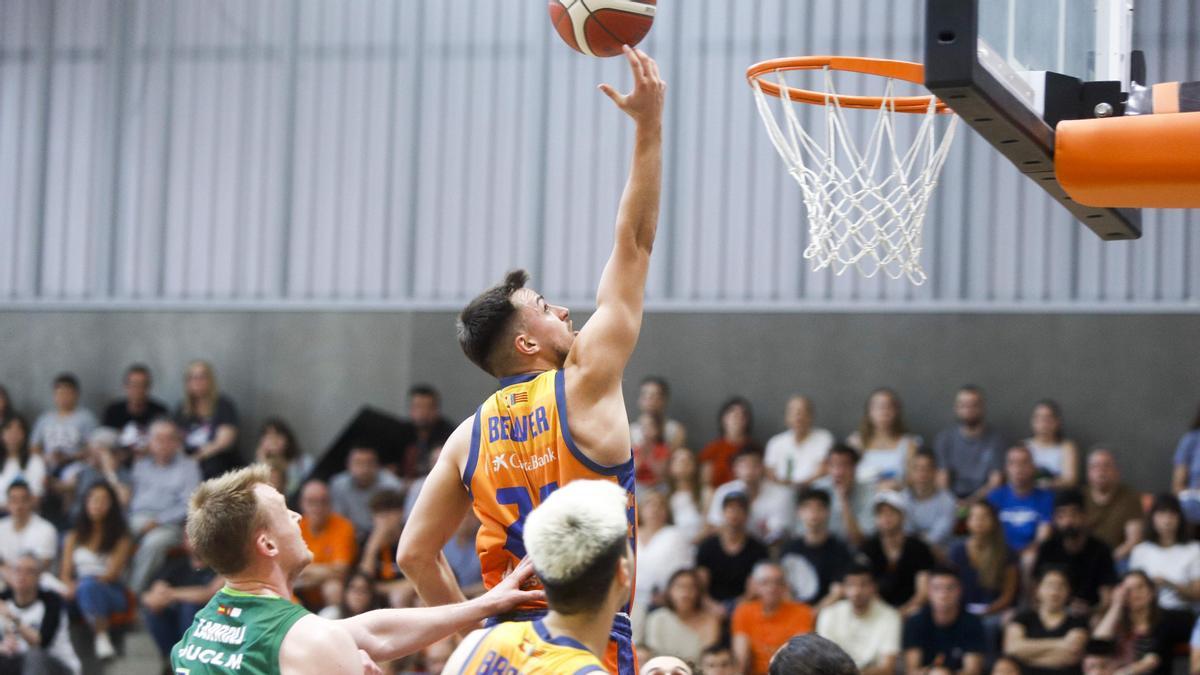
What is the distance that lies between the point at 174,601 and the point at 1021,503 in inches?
246

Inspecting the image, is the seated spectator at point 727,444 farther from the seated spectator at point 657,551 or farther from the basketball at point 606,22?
the basketball at point 606,22

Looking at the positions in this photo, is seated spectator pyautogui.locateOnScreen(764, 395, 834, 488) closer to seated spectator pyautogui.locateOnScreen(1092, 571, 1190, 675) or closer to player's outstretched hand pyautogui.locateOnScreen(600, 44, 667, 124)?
seated spectator pyautogui.locateOnScreen(1092, 571, 1190, 675)

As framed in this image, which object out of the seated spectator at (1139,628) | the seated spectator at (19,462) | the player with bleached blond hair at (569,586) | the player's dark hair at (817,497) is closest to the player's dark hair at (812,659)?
the player with bleached blond hair at (569,586)

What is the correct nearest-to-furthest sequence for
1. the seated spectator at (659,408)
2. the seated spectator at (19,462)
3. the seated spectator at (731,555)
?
1. the seated spectator at (731,555)
2. the seated spectator at (659,408)
3. the seated spectator at (19,462)

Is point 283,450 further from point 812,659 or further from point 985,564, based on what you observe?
point 812,659

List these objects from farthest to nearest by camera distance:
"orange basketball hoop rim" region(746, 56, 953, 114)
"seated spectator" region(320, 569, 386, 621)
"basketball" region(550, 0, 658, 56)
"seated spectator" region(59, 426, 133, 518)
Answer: "seated spectator" region(59, 426, 133, 518), "seated spectator" region(320, 569, 386, 621), "orange basketball hoop rim" region(746, 56, 953, 114), "basketball" region(550, 0, 658, 56)

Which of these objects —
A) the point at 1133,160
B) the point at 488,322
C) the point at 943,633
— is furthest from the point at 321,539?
the point at 1133,160

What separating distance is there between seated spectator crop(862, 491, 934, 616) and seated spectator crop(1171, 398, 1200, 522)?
1800mm

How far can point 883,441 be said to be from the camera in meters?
11.2

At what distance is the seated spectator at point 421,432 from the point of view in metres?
12.0

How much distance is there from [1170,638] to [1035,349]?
3.49 m

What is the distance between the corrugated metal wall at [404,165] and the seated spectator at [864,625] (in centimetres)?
340

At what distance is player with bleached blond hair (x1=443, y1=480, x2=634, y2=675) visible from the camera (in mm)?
3275

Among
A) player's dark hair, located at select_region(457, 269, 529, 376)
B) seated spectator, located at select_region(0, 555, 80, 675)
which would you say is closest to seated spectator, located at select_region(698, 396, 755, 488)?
seated spectator, located at select_region(0, 555, 80, 675)
